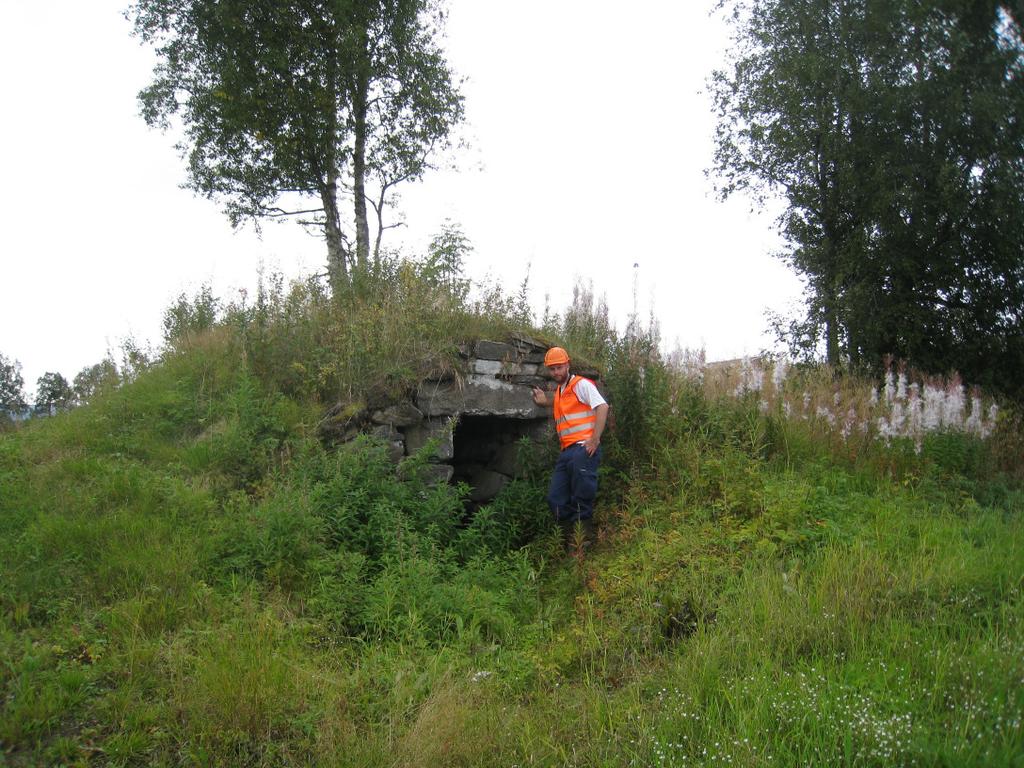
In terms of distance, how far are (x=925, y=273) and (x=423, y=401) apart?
8.71m

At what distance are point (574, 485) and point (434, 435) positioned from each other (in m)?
1.76

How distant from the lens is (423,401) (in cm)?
777

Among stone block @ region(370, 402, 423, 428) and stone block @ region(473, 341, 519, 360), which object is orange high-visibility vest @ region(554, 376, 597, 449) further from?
stone block @ region(370, 402, 423, 428)

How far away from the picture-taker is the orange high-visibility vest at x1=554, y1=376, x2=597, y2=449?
6.87 metres

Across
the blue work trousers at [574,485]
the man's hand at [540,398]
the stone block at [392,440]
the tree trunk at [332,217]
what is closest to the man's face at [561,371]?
the man's hand at [540,398]

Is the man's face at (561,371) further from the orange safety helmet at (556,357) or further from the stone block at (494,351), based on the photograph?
the stone block at (494,351)

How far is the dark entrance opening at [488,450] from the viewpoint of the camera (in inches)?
325

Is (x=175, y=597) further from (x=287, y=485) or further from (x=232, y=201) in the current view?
(x=232, y=201)

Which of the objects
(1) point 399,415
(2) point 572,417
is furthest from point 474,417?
(2) point 572,417

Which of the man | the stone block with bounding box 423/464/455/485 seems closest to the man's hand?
the man

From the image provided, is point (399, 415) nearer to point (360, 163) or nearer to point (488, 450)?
point (488, 450)

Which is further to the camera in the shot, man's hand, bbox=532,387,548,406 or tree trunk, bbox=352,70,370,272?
tree trunk, bbox=352,70,370,272

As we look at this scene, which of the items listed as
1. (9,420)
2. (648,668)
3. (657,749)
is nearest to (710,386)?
(648,668)

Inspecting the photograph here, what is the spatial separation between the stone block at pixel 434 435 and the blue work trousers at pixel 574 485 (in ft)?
4.22
